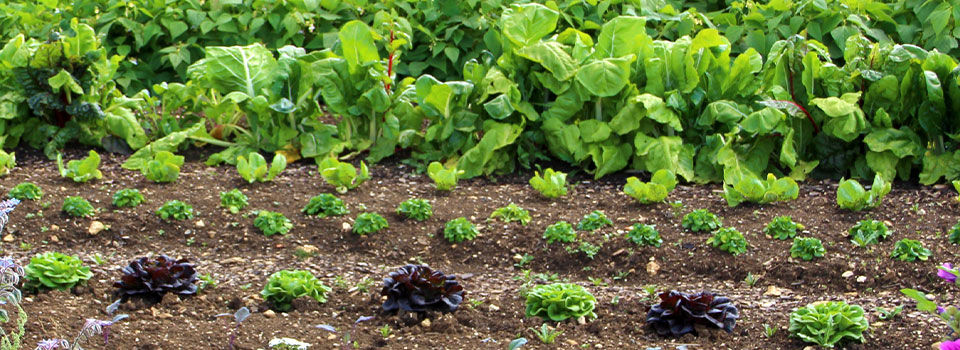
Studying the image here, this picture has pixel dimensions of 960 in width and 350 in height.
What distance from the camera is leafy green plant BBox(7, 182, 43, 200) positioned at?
507cm

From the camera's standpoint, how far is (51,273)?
393cm

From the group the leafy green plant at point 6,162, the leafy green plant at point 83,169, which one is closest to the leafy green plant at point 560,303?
the leafy green plant at point 83,169

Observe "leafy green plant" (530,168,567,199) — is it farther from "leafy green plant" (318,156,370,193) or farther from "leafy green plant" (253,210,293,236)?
"leafy green plant" (253,210,293,236)

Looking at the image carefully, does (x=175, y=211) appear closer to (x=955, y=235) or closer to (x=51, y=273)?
(x=51, y=273)

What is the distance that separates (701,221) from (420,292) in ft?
4.92

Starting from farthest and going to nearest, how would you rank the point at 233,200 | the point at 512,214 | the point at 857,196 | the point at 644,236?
the point at 233,200 < the point at 512,214 < the point at 857,196 < the point at 644,236

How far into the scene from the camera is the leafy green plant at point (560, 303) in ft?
12.2

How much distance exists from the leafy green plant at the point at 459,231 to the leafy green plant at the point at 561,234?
1.13 feet

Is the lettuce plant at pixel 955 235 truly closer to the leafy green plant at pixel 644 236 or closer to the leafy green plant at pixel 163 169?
the leafy green plant at pixel 644 236

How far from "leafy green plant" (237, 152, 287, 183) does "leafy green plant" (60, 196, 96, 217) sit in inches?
32.2

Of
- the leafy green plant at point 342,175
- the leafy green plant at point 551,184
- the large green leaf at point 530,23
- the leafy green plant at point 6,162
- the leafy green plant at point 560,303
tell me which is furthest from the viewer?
the large green leaf at point 530,23

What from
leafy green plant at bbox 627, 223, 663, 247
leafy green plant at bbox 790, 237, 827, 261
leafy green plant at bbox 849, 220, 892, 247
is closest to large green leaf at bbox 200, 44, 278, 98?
leafy green plant at bbox 627, 223, 663, 247

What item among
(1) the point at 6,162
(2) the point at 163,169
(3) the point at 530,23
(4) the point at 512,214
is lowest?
(1) the point at 6,162

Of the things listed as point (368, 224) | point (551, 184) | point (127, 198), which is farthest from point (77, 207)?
point (551, 184)
